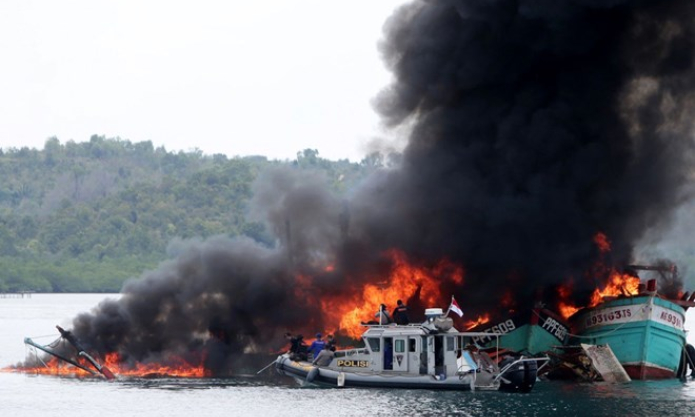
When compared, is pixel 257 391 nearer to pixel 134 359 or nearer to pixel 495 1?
pixel 134 359

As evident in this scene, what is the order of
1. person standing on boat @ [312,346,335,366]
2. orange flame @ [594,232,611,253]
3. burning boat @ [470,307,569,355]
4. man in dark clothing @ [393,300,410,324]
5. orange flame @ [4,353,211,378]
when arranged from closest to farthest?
man in dark clothing @ [393,300,410,324] → person standing on boat @ [312,346,335,366] → burning boat @ [470,307,569,355] → orange flame @ [4,353,211,378] → orange flame @ [594,232,611,253]

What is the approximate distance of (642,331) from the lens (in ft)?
251

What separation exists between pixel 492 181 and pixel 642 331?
15127 millimetres

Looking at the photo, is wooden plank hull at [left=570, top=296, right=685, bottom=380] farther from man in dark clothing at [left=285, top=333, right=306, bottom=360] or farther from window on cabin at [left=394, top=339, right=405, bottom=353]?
man in dark clothing at [left=285, top=333, right=306, bottom=360]

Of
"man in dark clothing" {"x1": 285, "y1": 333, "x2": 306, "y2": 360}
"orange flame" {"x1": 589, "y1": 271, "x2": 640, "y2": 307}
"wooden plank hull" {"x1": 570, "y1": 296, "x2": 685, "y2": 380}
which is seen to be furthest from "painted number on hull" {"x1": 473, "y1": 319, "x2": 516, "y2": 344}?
"man in dark clothing" {"x1": 285, "y1": 333, "x2": 306, "y2": 360}

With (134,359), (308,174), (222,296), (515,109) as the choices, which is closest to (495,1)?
(515,109)

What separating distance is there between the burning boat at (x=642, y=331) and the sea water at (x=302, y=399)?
1258mm

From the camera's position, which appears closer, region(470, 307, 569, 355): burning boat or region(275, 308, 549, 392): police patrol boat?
region(275, 308, 549, 392): police patrol boat

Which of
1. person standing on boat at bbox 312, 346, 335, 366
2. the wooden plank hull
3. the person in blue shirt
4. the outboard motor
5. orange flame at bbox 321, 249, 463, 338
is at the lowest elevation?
the outboard motor

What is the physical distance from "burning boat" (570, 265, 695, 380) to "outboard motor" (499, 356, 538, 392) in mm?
10420

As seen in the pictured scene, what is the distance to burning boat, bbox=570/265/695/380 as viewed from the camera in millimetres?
76375

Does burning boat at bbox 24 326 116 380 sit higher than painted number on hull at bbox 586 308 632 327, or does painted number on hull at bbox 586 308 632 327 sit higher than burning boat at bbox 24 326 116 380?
painted number on hull at bbox 586 308 632 327

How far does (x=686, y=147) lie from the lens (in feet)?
287

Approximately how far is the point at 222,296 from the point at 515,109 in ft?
75.9
